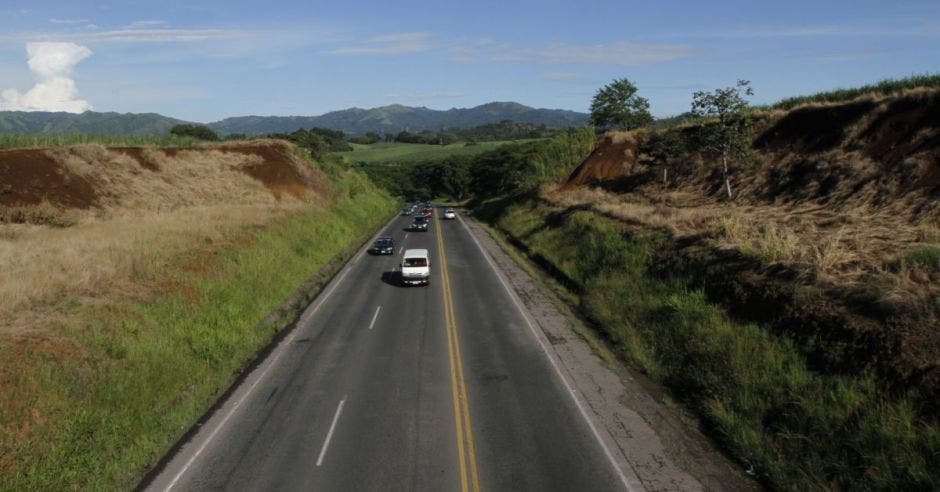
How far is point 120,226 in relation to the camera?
32.9 meters

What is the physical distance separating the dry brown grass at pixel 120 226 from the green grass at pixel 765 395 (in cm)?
1867

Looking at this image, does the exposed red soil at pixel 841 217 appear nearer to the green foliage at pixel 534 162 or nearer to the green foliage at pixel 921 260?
the green foliage at pixel 921 260

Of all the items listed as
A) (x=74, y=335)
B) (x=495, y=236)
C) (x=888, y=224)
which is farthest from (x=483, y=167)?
(x=74, y=335)

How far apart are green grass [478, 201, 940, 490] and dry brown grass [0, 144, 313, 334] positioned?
1867 centimetres

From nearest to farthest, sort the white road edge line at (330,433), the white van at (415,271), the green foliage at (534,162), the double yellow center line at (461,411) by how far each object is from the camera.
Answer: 1. the double yellow center line at (461,411)
2. the white road edge line at (330,433)
3. the white van at (415,271)
4. the green foliage at (534,162)

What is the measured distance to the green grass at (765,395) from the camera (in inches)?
446

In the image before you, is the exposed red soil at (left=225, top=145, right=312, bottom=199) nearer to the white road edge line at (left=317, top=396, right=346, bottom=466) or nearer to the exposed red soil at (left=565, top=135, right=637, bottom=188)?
the exposed red soil at (left=565, top=135, right=637, bottom=188)

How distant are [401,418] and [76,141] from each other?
55374mm

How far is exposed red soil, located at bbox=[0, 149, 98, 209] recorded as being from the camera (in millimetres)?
38125

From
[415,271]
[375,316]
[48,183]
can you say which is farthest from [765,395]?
[48,183]

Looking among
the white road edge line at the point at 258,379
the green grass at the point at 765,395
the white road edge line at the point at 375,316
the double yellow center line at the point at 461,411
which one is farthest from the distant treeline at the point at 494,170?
the double yellow center line at the point at 461,411

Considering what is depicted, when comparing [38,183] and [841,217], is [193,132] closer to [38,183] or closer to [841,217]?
[38,183]

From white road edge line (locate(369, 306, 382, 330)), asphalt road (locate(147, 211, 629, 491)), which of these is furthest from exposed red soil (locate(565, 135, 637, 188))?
asphalt road (locate(147, 211, 629, 491))

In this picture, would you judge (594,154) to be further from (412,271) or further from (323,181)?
(412,271)
